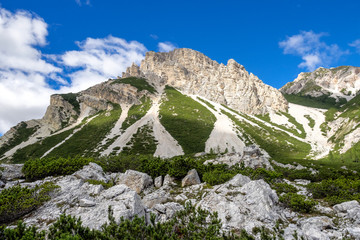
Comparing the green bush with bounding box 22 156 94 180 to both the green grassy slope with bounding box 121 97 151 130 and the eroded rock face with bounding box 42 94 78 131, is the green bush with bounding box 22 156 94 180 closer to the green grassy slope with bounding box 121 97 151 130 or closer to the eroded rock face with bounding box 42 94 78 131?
the green grassy slope with bounding box 121 97 151 130

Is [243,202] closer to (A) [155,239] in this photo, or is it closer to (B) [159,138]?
(A) [155,239]

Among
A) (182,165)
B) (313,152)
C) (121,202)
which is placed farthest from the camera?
(313,152)

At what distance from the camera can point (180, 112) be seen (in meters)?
136

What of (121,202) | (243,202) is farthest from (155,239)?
(243,202)

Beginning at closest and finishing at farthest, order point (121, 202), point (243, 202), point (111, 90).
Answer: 1. point (121, 202)
2. point (243, 202)
3. point (111, 90)

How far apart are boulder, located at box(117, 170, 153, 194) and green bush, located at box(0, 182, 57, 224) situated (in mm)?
9936

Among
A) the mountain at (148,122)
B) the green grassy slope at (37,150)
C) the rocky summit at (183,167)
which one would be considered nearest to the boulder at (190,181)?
the rocky summit at (183,167)

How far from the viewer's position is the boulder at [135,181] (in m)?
24.4

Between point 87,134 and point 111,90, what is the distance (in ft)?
231

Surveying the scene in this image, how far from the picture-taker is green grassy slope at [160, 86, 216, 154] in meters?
97.9

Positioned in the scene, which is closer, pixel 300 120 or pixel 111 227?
pixel 111 227

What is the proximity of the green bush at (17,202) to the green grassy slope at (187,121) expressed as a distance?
75587mm

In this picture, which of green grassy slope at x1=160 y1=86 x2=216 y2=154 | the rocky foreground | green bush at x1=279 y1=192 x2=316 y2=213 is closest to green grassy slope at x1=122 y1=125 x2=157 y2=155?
green grassy slope at x1=160 y1=86 x2=216 y2=154

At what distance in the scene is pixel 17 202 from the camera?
542 inches
